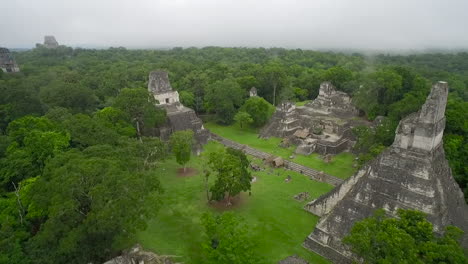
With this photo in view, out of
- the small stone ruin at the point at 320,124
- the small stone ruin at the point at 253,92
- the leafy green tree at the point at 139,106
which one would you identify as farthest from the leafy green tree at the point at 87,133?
the small stone ruin at the point at 253,92

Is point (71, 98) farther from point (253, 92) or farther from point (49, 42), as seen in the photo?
point (49, 42)

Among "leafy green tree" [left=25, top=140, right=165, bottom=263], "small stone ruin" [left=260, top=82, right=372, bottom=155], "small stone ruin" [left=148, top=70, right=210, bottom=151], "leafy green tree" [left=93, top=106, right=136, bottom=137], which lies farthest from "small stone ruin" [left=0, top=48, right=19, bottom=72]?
"leafy green tree" [left=25, top=140, right=165, bottom=263]

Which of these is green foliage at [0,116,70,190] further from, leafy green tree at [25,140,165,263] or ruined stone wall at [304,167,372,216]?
ruined stone wall at [304,167,372,216]

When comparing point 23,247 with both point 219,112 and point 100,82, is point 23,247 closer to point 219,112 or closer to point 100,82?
point 219,112

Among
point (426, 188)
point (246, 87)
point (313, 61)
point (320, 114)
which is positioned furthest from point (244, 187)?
point (313, 61)

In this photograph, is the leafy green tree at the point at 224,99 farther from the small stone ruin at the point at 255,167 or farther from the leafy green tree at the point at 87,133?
the leafy green tree at the point at 87,133
